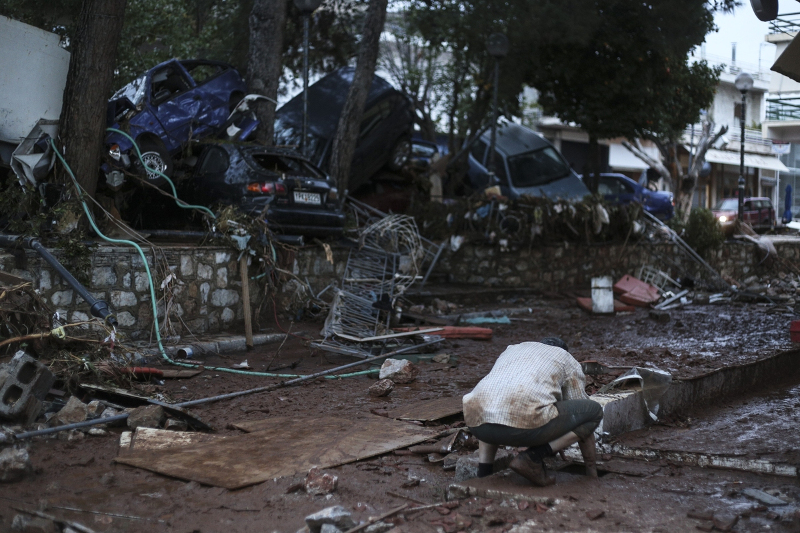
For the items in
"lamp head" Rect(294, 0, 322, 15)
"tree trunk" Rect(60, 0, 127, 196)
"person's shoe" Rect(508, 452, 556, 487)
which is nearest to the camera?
"person's shoe" Rect(508, 452, 556, 487)

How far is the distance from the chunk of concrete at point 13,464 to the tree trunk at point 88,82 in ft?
15.1

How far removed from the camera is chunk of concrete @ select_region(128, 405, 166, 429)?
5523 millimetres

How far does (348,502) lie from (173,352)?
4324 mm

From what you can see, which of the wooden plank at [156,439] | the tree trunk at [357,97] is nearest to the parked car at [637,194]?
the tree trunk at [357,97]

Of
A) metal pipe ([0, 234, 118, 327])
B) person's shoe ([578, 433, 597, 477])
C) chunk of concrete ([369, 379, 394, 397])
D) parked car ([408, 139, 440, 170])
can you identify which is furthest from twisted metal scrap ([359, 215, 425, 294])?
person's shoe ([578, 433, 597, 477])

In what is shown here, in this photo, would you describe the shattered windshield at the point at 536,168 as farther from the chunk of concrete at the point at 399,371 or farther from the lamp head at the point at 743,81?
the chunk of concrete at the point at 399,371

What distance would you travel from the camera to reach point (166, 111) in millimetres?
10570

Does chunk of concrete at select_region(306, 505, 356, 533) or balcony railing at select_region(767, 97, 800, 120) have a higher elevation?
balcony railing at select_region(767, 97, 800, 120)

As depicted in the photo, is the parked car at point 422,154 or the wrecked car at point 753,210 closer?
the parked car at point 422,154

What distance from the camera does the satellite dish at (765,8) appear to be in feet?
19.7

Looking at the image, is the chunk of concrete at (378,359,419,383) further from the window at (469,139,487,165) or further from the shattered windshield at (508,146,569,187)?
the window at (469,139,487,165)

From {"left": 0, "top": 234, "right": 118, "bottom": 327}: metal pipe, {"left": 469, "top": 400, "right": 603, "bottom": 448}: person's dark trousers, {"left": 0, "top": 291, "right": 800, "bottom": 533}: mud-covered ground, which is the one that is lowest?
{"left": 0, "top": 291, "right": 800, "bottom": 533}: mud-covered ground

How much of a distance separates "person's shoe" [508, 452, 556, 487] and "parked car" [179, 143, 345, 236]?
6127 mm

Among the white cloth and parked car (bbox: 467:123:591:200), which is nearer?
the white cloth
